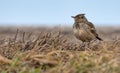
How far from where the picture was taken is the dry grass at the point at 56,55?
10.2m

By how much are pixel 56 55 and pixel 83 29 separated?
8.04 ft

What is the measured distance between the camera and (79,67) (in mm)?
10133

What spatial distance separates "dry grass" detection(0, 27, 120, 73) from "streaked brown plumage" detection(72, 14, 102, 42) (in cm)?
63

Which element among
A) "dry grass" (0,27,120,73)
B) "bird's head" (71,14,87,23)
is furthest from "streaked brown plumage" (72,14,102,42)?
"dry grass" (0,27,120,73)

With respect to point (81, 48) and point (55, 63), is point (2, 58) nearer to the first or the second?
point (55, 63)

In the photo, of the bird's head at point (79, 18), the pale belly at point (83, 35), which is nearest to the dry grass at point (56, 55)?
the pale belly at point (83, 35)

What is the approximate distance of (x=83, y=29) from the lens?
13.4m

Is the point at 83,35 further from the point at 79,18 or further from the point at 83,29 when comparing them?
the point at 79,18

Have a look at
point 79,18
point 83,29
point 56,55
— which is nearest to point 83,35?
point 83,29

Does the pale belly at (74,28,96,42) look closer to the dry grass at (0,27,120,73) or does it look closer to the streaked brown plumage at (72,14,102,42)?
the streaked brown plumage at (72,14,102,42)

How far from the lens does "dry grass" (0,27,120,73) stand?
1017 centimetres

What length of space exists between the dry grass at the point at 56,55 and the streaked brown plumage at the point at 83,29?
0.63 meters

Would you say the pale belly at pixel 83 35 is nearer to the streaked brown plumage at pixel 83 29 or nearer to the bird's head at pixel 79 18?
the streaked brown plumage at pixel 83 29

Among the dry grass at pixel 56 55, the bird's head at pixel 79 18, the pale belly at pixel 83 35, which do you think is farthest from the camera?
the bird's head at pixel 79 18
